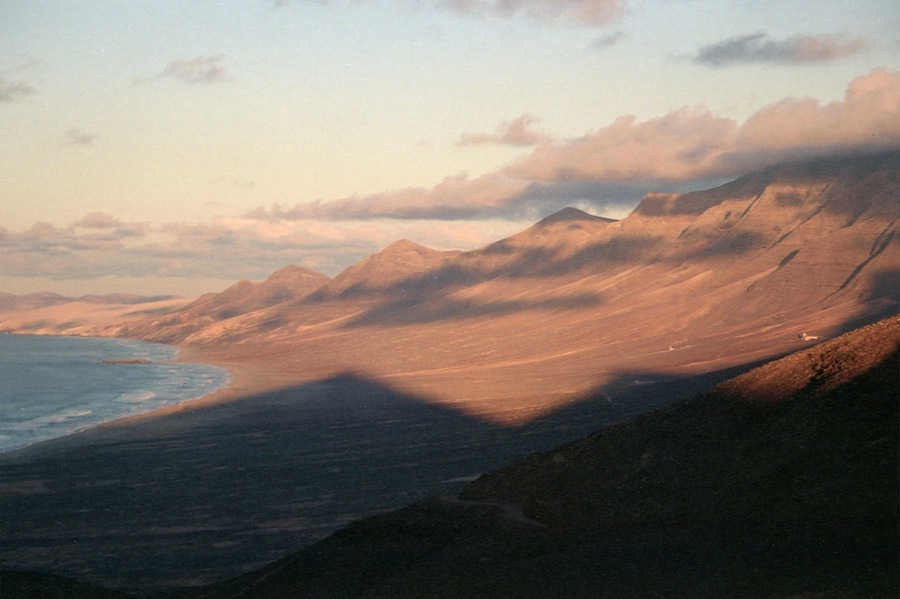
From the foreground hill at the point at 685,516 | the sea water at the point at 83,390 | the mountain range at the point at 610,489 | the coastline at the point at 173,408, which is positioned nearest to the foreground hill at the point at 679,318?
the coastline at the point at 173,408

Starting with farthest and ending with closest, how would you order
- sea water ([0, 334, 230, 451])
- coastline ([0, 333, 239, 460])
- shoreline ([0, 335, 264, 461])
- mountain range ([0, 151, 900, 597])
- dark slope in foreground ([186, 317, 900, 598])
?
sea water ([0, 334, 230, 451]) → coastline ([0, 333, 239, 460]) → shoreline ([0, 335, 264, 461]) → mountain range ([0, 151, 900, 597]) → dark slope in foreground ([186, 317, 900, 598])

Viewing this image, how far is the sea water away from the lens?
76312 mm

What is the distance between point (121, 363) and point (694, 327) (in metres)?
94.4

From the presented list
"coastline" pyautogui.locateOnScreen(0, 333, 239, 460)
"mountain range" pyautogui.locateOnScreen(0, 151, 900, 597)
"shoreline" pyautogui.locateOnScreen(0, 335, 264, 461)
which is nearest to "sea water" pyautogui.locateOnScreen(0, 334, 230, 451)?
"coastline" pyautogui.locateOnScreen(0, 333, 239, 460)

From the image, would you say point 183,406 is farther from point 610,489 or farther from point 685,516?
point 685,516

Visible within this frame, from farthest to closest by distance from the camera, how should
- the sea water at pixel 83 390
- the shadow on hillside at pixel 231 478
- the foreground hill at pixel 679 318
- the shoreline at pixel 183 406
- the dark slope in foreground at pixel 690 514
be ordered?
A: 1. the foreground hill at pixel 679 318
2. the sea water at pixel 83 390
3. the shoreline at pixel 183 406
4. the shadow on hillside at pixel 231 478
5. the dark slope in foreground at pixel 690 514

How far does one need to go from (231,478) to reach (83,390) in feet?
221

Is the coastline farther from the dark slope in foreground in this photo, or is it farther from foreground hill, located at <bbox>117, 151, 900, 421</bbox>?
the dark slope in foreground

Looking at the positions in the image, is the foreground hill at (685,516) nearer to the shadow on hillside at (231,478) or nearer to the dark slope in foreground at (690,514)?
the dark slope in foreground at (690,514)

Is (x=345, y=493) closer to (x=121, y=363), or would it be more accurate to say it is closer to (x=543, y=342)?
(x=543, y=342)

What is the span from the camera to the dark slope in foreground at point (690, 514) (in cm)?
1994

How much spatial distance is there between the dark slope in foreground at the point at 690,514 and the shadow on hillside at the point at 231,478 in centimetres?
780

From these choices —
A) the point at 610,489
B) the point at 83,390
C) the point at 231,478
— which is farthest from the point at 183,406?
the point at 610,489

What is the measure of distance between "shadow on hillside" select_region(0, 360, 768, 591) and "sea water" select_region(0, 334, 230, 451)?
6.64 metres
